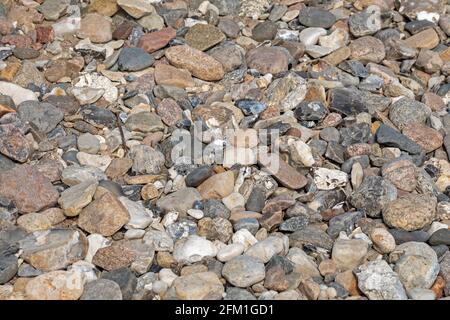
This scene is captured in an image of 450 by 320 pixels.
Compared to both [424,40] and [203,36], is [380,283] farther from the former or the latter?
[424,40]

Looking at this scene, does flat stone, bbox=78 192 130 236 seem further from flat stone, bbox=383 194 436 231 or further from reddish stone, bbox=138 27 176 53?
reddish stone, bbox=138 27 176 53

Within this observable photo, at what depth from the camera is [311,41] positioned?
200 inches

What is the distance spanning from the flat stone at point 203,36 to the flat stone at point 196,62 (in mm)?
175

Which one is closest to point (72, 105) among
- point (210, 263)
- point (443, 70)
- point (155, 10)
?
point (155, 10)

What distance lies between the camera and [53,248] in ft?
10.9

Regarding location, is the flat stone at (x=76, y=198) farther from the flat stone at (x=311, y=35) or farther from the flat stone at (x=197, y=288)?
the flat stone at (x=311, y=35)

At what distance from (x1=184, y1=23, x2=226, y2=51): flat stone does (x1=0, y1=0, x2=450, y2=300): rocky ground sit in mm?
14

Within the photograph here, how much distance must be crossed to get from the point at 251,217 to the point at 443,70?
7.05ft

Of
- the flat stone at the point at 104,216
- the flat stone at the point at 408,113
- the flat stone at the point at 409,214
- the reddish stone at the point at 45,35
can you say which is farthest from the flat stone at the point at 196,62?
the flat stone at the point at 409,214

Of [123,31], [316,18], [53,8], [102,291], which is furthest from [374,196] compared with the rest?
[53,8]

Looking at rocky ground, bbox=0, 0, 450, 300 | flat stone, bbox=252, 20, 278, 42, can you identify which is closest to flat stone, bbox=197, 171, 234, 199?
rocky ground, bbox=0, 0, 450, 300

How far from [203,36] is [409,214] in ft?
6.97

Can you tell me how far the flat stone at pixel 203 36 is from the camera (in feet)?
16.1

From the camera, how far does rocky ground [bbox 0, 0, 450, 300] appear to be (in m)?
3.31
